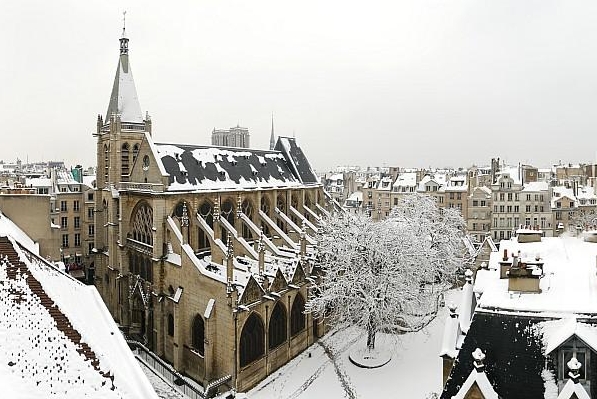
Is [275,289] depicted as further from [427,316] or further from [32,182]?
[32,182]

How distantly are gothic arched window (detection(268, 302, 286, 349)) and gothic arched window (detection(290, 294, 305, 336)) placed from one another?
4.32 ft

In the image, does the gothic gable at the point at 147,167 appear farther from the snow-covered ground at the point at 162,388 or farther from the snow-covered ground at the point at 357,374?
the snow-covered ground at the point at 357,374

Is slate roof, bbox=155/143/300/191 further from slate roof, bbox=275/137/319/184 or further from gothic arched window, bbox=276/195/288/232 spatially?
slate roof, bbox=275/137/319/184

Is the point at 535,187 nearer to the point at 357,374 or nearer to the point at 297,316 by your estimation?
the point at 297,316

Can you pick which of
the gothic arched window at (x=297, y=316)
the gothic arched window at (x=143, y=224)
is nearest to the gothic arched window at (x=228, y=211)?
the gothic arched window at (x=143, y=224)

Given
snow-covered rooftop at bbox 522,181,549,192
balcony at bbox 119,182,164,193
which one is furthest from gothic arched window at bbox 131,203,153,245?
snow-covered rooftop at bbox 522,181,549,192

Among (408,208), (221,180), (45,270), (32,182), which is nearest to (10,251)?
(45,270)

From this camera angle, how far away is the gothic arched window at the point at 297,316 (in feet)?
131

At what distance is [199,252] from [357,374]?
16760 millimetres

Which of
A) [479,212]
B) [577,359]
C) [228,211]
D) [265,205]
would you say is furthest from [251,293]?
[479,212]

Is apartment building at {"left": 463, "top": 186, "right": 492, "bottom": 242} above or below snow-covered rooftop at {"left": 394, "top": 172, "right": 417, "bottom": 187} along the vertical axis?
below

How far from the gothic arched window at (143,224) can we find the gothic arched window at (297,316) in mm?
12731

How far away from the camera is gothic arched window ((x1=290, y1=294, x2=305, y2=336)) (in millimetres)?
39938

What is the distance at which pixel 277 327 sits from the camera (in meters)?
37.9
